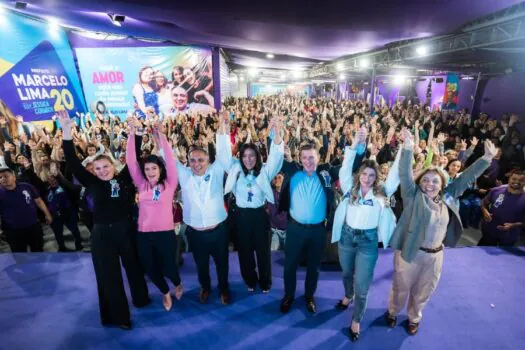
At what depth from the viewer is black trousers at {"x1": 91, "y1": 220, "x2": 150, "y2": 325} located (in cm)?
229

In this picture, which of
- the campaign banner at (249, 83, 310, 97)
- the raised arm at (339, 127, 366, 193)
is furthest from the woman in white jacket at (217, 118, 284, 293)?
the campaign banner at (249, 83, 310, 97)

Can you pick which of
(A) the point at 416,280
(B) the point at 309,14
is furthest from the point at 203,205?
(B) the point at 309,14

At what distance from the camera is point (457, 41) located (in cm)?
577

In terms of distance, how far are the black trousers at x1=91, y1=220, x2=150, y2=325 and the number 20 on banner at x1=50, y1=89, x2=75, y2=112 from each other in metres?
7.95

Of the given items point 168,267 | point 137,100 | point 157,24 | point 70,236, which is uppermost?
point 157,24

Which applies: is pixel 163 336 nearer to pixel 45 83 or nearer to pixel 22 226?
pixel 22 226

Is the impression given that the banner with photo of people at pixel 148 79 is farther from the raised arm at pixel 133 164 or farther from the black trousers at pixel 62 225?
the raised arm at pixel 133 164

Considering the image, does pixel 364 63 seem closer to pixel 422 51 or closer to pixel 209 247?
pixel 422 51

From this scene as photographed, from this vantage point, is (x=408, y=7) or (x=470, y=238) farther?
(x=470, y=238)

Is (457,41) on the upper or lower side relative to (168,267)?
upper

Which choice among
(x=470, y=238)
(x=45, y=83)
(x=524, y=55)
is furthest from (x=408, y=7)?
(x=45, y=83)

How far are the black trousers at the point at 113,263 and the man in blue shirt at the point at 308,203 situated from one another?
53.5 inches

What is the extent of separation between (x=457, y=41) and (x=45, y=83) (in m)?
10.4

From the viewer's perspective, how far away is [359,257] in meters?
2.25
